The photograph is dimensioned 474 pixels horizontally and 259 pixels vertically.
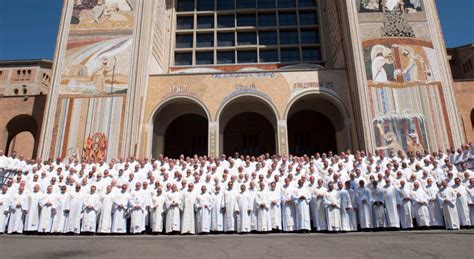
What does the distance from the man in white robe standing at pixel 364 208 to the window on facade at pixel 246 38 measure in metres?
16.5

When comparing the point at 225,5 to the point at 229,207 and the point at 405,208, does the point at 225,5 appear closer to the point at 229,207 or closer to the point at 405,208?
the point at 229,207

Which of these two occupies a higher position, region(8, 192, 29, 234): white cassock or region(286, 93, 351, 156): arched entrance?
region(286, 93, 351, 156): arched entrance

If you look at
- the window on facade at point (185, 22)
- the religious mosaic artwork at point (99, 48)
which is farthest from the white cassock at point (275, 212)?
the window on facade at point (185, 22)

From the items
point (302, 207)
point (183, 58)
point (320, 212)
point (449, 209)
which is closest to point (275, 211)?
point (302, 207)

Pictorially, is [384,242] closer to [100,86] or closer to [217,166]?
[217,166]

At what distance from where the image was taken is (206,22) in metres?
24.2

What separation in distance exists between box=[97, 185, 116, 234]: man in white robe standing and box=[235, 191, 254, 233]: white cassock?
3.32 m

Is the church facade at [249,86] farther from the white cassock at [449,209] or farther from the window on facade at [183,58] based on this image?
the white cassock at [449,209]

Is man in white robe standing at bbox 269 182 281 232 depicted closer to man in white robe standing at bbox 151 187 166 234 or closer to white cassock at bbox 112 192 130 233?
man in white robe standing at bbox 151 187 166 234

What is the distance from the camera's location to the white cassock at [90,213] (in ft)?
29.0

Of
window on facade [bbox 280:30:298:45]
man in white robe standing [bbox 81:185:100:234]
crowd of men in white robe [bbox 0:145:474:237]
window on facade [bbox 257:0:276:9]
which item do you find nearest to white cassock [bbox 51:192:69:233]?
crowd of men in white robe [bbox 0:145:474:237]

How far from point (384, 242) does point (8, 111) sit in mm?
22636

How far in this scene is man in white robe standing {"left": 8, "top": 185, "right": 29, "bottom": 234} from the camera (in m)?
8.98

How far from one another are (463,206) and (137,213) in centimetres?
843
